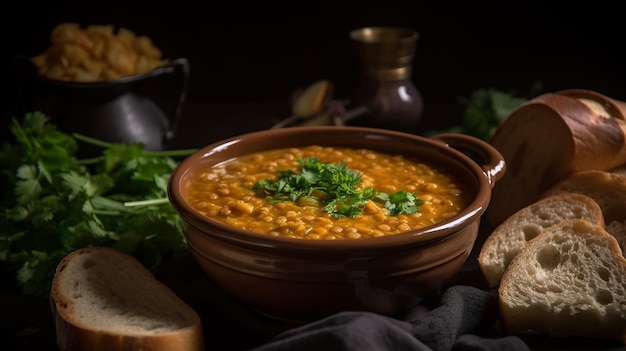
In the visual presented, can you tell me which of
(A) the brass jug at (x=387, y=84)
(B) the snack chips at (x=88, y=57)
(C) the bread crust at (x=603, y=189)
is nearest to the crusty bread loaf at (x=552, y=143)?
(C) the bread crust at (x=603, y=189)

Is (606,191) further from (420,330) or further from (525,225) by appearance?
(420,330)

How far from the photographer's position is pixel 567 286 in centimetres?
273

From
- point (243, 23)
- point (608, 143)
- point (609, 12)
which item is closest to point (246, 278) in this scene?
point (608, 143)

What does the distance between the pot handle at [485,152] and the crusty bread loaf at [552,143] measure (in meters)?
0.47

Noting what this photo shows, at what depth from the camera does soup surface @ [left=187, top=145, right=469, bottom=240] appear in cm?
264

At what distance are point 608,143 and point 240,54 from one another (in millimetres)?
2605

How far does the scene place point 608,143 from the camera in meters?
3.45

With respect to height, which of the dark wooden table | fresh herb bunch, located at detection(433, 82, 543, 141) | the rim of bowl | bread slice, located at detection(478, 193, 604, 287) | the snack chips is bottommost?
fresh herb bunch, located at detection(433, 82, 543, 141)

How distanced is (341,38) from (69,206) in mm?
2568

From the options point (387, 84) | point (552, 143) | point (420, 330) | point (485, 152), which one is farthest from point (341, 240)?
point (387, 84)

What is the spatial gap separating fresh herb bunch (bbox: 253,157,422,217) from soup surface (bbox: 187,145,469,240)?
2cm

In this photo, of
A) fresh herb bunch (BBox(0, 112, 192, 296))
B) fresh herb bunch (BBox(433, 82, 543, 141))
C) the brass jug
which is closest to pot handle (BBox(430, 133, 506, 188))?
fresh herb bunch (BBox(433, 82, 543, 141))

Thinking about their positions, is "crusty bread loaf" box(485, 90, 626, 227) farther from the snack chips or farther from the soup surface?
the snack chips

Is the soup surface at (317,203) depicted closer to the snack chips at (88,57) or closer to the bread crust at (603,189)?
the bread crust at (603,189)
